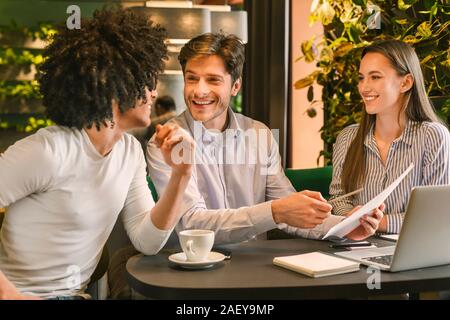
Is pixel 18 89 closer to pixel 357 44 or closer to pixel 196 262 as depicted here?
pixel 357 44

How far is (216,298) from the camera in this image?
128 cm

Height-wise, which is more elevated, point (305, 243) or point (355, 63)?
point (355, 63)

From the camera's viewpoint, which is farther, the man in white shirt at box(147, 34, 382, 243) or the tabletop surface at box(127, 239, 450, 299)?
the man in white shirt at box(147, 34, 382, 243)

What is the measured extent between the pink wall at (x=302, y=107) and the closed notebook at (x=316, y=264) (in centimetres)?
227

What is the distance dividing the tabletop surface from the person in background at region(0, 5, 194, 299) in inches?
6.0


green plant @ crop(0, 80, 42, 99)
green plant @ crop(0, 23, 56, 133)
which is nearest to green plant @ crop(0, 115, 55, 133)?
green plant @ crop(0, 23, 56, 133)

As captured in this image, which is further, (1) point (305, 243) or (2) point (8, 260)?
(1) point (305, 243)

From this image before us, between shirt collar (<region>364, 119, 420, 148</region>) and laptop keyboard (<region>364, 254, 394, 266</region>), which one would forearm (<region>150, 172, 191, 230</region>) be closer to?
laptop keyboard (<region>364, 254, 394, 266</region>)

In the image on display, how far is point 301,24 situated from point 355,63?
78cm

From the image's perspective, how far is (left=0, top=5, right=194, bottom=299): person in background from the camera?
1.46 m

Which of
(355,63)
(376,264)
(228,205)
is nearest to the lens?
(376,264)
